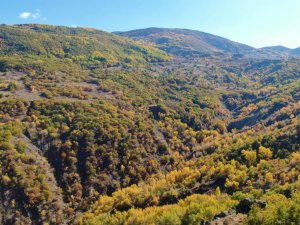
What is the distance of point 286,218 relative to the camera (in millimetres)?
62500

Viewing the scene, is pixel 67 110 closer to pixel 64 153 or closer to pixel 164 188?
pixel 64 153

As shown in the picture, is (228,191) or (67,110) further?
(67,110)

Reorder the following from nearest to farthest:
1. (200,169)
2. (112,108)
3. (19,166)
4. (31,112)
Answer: (19,166) → (200,169) → (31,112) → (112,108)

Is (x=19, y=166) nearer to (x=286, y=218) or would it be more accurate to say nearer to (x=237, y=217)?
(x=237, y=217)

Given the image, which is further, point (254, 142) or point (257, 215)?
point (254, 142)

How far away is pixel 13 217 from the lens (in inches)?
4181

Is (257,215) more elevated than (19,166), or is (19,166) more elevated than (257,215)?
(257,215)

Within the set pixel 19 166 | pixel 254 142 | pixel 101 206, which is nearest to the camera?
pixel 101 206

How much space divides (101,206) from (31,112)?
71368mm

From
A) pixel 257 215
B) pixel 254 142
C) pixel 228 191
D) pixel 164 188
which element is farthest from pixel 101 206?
pixel 254 142

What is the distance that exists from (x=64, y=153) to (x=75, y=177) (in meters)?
13.4

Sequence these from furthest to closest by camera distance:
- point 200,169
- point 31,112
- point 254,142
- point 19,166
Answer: point 31,112, point 254,142, point 200,169, point 19,166

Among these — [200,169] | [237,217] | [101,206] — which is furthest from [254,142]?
[237,217]

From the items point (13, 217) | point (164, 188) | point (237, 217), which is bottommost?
point (13, 217)
